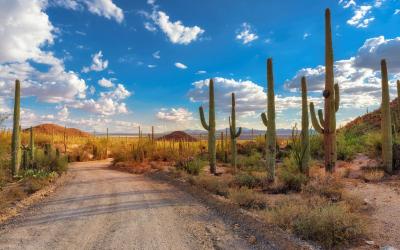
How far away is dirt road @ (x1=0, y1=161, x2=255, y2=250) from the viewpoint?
24.1 ft

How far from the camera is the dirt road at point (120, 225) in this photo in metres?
7.34

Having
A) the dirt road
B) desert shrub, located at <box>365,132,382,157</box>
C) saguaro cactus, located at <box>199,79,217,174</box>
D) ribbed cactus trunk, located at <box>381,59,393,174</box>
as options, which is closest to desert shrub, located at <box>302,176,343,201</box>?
the dirt road

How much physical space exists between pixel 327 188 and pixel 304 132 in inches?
190

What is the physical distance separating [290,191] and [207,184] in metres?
3.04

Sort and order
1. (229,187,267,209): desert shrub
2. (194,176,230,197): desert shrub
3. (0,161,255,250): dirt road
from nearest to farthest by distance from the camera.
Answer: (0,161,255,250): dirt road → (229,187,267,209): desert shrub → (194,176,230,197): desert shrub

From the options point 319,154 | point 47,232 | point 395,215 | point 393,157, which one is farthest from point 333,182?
point 319,154

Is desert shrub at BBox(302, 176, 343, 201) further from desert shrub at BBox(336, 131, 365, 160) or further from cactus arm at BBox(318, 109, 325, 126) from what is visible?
desert shrub at BBox(336, 131, 365, 160)

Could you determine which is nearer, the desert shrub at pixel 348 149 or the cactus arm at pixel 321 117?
the cactus arm at pixel 321 117

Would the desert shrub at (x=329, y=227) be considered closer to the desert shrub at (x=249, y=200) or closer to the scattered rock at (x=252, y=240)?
the scattered rock at (x=252, y=240)

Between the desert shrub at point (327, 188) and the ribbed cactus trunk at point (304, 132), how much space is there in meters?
2.97

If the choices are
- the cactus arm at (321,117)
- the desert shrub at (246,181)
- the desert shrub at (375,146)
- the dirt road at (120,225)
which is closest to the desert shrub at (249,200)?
the dirt road at (120,225)

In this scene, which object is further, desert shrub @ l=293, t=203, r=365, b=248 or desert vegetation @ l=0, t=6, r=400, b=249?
desert vegetation @ l=0, t=6, r=400, b=249

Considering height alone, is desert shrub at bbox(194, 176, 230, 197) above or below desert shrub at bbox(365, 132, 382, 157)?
below

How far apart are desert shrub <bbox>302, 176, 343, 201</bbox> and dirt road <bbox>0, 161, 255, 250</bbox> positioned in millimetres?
3289
